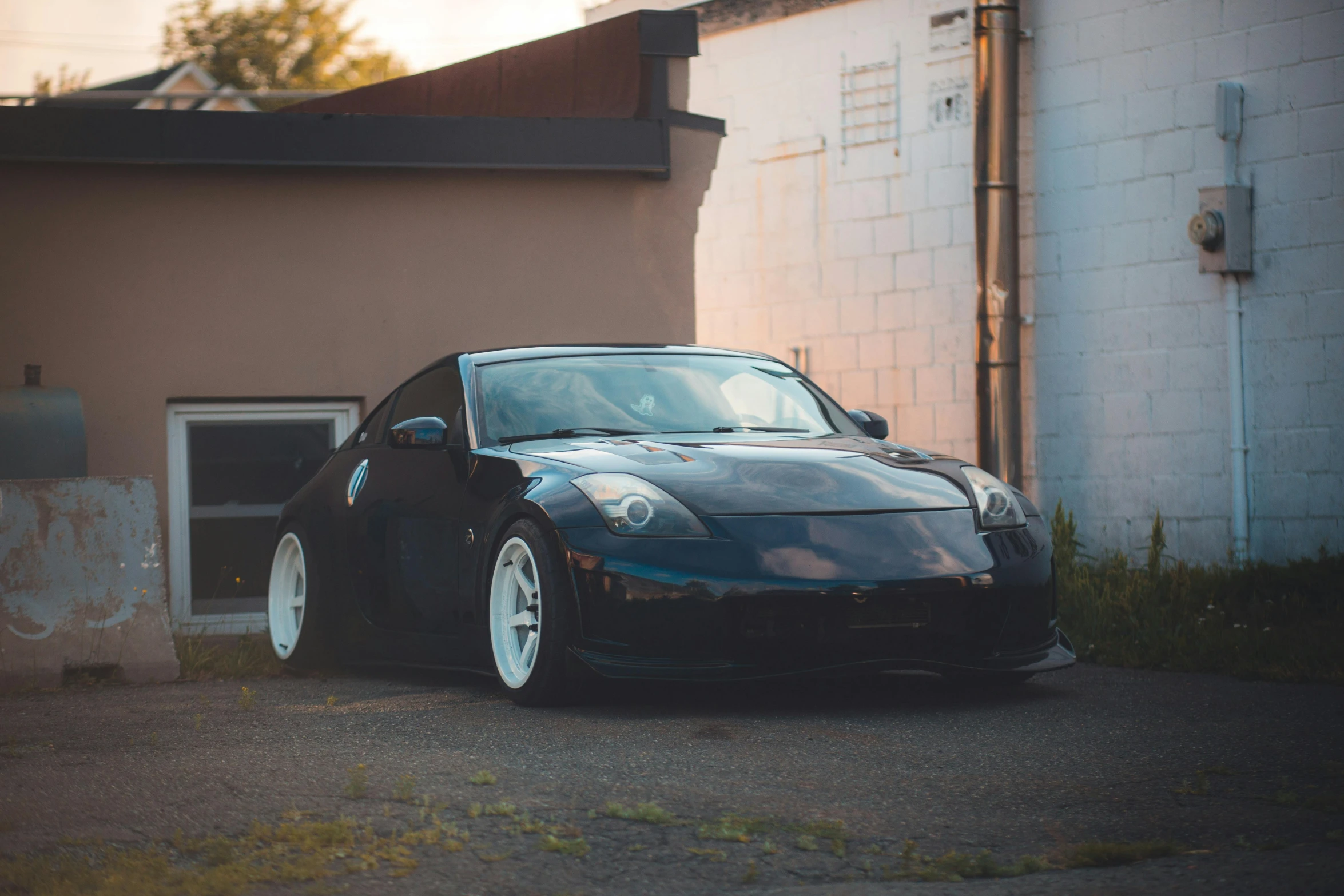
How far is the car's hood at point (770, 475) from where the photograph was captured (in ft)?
16.5

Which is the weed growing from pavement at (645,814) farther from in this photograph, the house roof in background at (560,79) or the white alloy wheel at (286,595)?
the house roof in background at (560,79)

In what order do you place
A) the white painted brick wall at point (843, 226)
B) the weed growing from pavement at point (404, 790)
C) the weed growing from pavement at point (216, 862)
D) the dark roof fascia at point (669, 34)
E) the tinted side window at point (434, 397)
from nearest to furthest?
1. the weed growing from pavement at point (216, 862)
2. the weed growing from pavement at point (404, 790)
3. the tinted side window at point (434, 397)
4. the dark roof fascia at point (669, 34)
5. the white painted brick wall at point (843, 226)

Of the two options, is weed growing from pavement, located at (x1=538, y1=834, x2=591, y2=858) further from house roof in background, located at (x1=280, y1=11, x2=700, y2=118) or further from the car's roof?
house roof in background, located at (x1=280, y1=11, x2=700, y2=118)

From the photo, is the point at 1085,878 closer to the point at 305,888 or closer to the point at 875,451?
the point at 305,888

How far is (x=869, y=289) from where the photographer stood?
1219cm

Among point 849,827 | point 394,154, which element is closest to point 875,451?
point 849,827

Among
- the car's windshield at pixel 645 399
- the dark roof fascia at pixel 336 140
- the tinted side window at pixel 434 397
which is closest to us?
the car's windshield at pixel 645 399

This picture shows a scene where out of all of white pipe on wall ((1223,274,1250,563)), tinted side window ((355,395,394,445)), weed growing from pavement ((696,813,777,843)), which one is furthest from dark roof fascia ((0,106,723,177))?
weed growing from pavement ((696,813,777,843))

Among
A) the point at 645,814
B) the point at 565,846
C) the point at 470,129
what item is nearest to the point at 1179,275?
the point at 470,129

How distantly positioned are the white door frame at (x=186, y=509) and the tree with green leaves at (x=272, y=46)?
187 feet

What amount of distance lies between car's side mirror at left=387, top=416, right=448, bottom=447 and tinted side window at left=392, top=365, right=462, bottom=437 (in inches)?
8.6

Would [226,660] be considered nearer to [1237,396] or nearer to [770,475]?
Result: [770,475]

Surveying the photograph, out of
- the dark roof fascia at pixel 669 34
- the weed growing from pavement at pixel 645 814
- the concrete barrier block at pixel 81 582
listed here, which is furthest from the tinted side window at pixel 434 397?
the dark roof fascia at pixel 669 34

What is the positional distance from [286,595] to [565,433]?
2082mm
